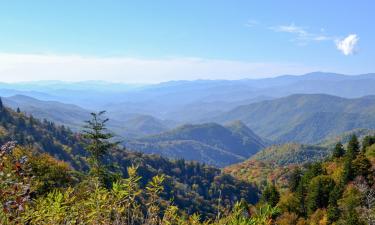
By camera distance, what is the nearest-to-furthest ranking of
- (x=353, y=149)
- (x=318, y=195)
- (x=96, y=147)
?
1. (x=96, y=147)
2. (x=318, y=195)
3. (x=353, y=149)

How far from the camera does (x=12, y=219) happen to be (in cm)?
637

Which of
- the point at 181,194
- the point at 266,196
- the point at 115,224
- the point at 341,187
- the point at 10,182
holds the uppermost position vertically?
the point at 10,182

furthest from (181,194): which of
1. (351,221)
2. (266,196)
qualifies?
(351,221)

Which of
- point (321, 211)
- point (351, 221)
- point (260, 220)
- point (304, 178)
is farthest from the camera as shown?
point (304, 178)

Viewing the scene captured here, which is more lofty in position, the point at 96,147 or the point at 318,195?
the point at 96,147

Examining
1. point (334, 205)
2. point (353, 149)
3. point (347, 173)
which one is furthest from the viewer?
point (353, 149)

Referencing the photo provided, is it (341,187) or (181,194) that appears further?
(181,194)

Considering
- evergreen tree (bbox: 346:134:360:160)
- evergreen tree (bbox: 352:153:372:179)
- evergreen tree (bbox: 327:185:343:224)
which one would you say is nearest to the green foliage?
evergreen tree (bbox: 346:134:360:160)

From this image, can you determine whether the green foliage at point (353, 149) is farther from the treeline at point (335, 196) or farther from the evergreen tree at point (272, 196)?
the evergreen tree at point (272, 196)

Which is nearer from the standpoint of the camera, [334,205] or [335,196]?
[334,205]

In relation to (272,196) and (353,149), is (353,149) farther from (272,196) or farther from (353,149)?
(272,196)

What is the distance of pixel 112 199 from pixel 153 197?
0.69 metres

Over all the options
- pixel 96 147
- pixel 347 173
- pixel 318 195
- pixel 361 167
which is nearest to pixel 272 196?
pixel 318 195

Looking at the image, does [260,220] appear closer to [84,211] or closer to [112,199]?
[112,199]
